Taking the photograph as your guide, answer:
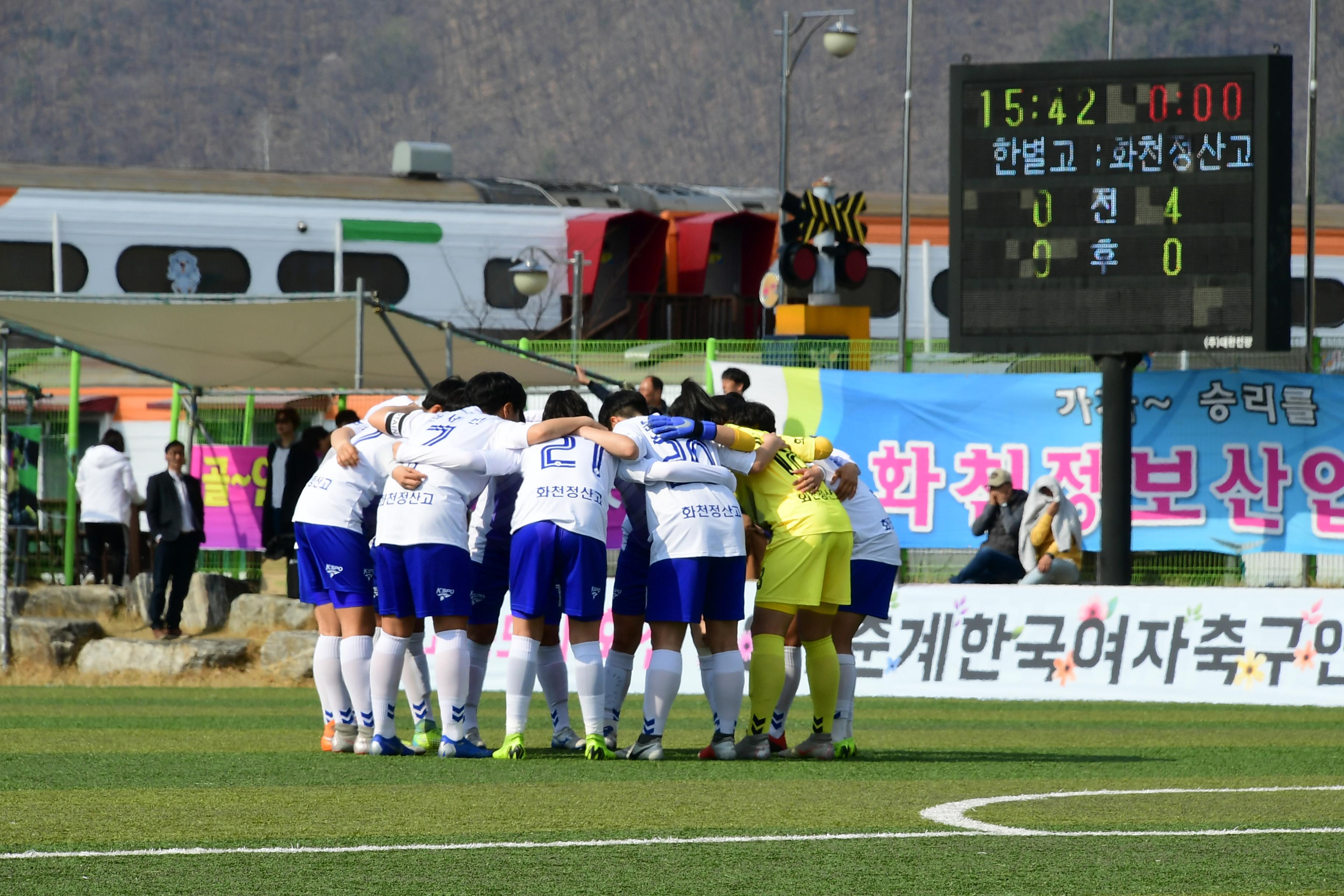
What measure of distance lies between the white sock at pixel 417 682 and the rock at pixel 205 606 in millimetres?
7577

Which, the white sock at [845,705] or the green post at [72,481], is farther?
the green post at [72,481]

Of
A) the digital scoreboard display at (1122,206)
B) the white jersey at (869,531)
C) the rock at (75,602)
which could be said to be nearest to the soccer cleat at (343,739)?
the white jersey at (869,531)

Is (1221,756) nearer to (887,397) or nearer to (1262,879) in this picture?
(1262,879)

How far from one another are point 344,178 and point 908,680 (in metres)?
14.5

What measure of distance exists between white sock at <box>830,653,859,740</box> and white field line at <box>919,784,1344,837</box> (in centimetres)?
169

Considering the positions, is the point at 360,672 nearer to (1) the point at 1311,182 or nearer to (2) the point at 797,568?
(2) the point at 797,568

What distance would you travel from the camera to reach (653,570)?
9203mm

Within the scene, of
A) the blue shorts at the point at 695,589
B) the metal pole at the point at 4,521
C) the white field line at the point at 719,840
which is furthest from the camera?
the metal pole at the point at 4,521

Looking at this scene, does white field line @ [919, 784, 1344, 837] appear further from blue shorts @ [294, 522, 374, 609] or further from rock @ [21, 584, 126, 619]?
rock @ [21, 584, 126, 619]

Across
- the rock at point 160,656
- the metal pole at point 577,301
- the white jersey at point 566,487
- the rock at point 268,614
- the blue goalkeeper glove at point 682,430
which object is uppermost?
the metal pole at point 577,301

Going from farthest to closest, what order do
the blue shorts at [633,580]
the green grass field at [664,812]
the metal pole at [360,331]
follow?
the metal pole at [360,331], the blue shorts at [633,580], the green grass field at [664,812]

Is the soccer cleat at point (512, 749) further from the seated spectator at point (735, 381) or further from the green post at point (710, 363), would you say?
the green post at point (710, 363)

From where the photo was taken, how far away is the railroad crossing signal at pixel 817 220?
2144 centimetres

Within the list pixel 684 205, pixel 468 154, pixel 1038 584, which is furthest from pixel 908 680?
pixel 468 154
